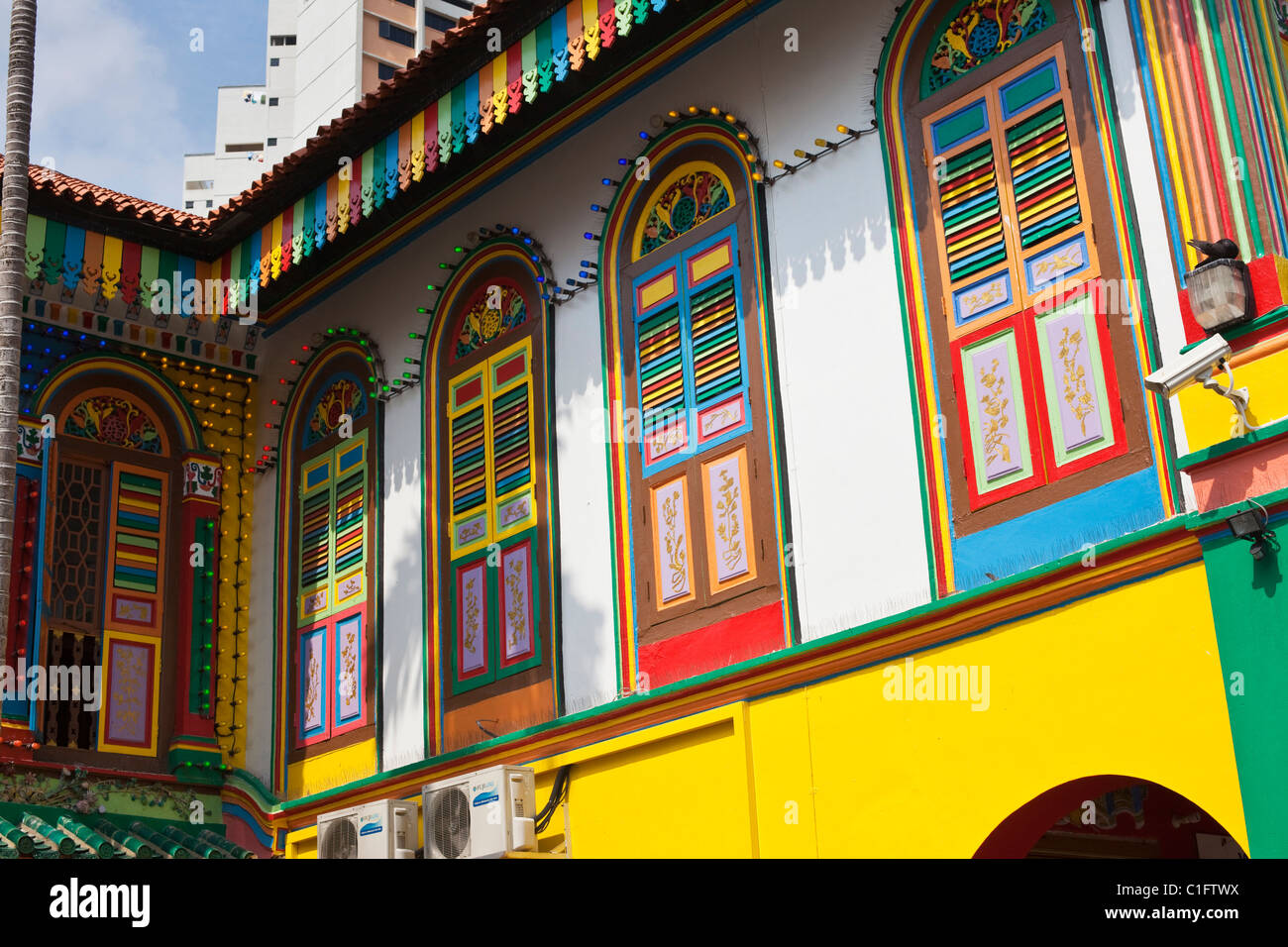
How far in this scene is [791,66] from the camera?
893cm

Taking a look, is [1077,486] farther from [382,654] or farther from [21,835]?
[21,835]

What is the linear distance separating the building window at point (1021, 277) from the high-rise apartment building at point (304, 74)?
27.3 m

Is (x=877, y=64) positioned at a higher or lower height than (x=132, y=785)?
higher

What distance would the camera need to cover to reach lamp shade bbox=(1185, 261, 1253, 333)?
20.7ft

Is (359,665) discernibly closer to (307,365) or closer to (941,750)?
(307,365)

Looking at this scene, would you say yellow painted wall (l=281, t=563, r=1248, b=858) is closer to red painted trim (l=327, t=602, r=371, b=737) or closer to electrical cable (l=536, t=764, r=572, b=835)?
electrical cable (l=536, t=764, r=572, b=835)

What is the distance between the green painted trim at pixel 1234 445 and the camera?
Answer: 6047 mm

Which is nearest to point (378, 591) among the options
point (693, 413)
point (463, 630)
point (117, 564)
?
point (463, 630)

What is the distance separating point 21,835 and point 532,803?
320 centimetres

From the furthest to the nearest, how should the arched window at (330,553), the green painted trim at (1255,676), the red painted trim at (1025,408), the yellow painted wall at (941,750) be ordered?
1. the arched window at (330,553)
2. the red painted trim at (1025,408)
3. the yellow painted wall at (941,750)
4. the green painted trim at (1255,676)

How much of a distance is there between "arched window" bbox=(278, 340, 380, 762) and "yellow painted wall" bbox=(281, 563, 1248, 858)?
2.55 meters

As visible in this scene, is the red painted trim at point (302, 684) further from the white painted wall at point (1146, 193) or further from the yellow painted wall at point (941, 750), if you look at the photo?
the white painted wall at point (1146, 193)

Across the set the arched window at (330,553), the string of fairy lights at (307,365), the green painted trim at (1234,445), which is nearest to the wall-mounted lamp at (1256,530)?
the green painted trim at (1234,445)
